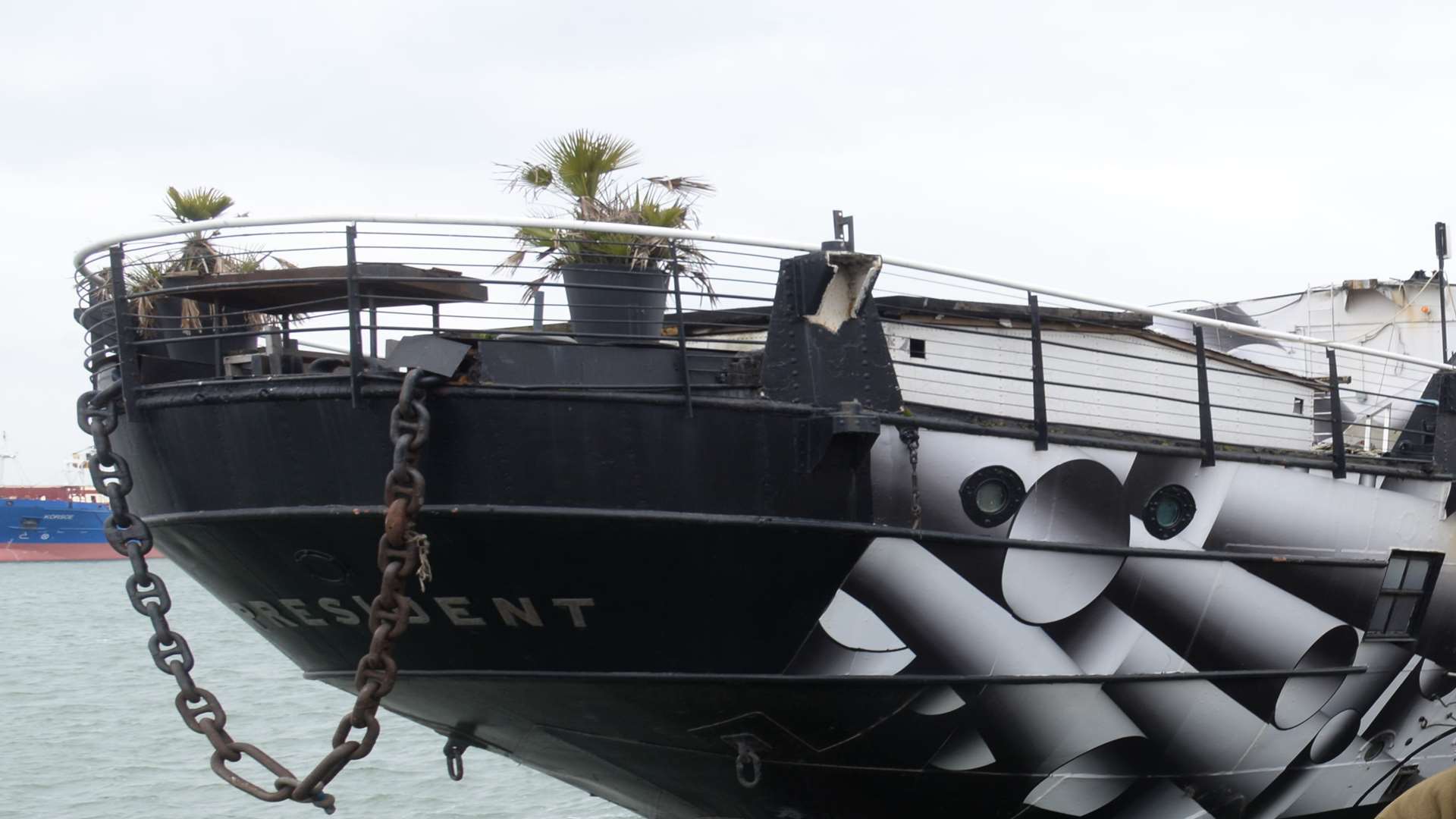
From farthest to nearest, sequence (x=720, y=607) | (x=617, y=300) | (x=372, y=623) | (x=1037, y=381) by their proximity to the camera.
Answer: (x=1037, y=381) → (x=617, y=300) → (x=720, y=607) → (x=372, y=623)

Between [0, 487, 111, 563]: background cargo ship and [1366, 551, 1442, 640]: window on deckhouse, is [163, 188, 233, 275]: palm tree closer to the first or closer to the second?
[1366, 551, 1442, 640]: window on deckhouse

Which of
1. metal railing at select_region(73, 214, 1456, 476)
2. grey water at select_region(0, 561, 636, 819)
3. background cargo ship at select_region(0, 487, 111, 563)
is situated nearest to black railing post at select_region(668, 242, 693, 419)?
metal railing at select_region(73, 214, 1456, 476)

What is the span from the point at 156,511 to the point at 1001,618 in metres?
4.63

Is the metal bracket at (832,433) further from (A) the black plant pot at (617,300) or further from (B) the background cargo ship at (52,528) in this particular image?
(B) the background cargo ship at (52,528)

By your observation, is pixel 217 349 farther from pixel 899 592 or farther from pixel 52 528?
pixel 52 528

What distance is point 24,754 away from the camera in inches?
849

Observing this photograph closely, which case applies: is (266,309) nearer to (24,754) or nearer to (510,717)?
(510,717)

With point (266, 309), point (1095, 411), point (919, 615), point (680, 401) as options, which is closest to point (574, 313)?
point (680, 401)

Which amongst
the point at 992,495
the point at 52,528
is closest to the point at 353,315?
the point at 992,495

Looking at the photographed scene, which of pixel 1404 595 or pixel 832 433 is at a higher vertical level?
pixel 832 433

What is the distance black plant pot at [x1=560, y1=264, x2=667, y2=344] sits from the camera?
800 centimetres

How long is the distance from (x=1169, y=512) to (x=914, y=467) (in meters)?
1.97

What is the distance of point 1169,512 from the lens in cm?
925

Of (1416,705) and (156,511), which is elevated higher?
(156,511)
